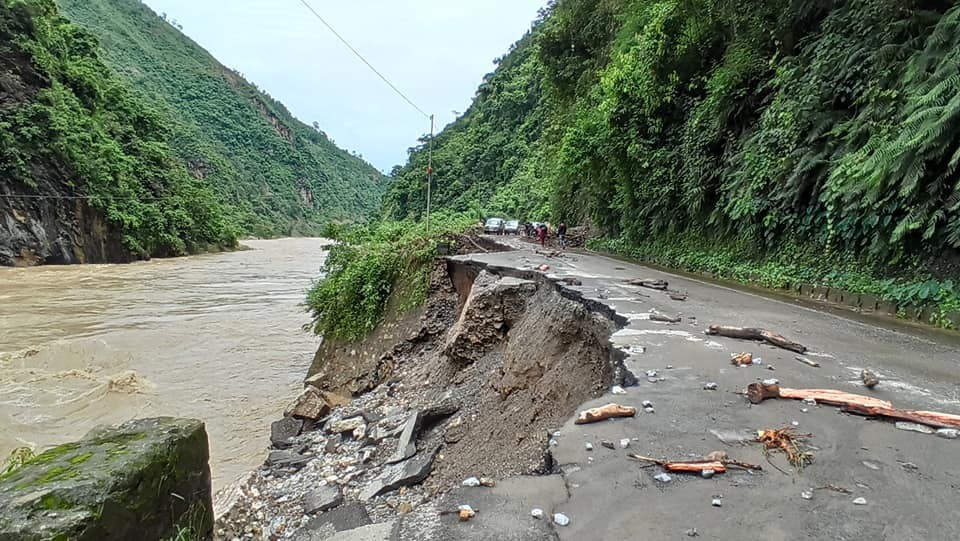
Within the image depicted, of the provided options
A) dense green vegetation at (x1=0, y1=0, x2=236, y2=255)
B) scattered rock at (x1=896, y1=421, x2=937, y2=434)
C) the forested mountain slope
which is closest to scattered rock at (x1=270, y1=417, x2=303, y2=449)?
scattered rock at (x1=896, y1=421, x2=937, y2=434)

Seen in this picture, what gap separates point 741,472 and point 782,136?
28.1 ft

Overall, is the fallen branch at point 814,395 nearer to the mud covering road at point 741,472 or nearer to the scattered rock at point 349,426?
the mud covering road at point 741,472

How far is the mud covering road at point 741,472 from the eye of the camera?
1.91m

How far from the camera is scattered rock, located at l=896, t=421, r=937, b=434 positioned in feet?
8.87

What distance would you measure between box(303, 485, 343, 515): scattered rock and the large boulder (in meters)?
1.24

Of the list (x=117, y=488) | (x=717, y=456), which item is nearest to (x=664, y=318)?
(x=717, y=456)

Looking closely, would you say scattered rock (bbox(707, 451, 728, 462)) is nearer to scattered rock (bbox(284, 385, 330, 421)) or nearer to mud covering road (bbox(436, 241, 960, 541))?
mud covering road (bbox(436, 241, 960, 541))

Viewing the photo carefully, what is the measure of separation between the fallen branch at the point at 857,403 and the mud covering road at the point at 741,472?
0.26 ft

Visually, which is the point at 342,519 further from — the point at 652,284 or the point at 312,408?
the point at 652,284

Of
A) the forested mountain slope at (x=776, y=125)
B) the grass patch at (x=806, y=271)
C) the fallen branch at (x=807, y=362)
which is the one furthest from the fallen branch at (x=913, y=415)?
the forested mountain slope at (x=776, y=125)

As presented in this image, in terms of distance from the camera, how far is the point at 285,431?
7.64 metres

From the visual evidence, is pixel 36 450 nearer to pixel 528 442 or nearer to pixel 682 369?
pixel 528 442

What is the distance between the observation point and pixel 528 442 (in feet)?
12.0

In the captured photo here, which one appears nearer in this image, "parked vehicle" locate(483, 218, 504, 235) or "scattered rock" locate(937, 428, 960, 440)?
"scattered rock" locate(937, 428, 960, 440)
